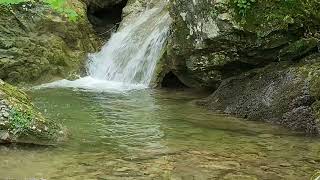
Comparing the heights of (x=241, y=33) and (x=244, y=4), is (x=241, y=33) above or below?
below

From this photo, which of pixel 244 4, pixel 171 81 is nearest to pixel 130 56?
pixel 171 81

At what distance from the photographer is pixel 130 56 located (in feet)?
44.5

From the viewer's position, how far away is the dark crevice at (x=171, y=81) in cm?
1241

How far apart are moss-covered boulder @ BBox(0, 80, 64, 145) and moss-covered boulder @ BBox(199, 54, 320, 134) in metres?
3.56

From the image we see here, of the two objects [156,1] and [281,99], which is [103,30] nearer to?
[156,1]

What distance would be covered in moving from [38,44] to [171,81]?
3.87m

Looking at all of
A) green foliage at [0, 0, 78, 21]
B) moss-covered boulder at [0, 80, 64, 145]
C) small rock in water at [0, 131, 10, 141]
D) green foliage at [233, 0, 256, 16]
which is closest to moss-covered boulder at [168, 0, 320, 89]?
green foliage at [233, 0, 256, 16]

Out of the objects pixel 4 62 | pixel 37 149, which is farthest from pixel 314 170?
pixel 4 62

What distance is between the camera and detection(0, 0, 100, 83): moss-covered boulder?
12.7 m

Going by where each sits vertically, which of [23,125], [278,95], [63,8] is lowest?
[23,125]

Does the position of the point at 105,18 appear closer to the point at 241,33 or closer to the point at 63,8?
the point at 63,8

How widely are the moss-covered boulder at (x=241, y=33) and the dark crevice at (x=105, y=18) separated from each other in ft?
22.2

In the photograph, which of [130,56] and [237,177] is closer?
[237,177]

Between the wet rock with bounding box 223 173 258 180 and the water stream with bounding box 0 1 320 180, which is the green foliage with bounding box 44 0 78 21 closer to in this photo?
the water stream with bounding box 0 1 320 180
